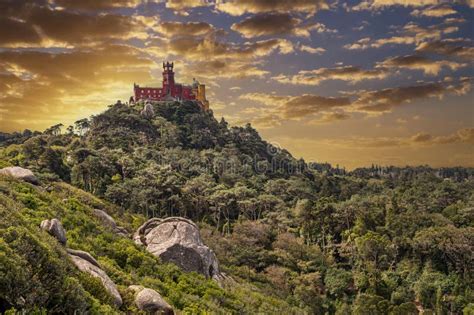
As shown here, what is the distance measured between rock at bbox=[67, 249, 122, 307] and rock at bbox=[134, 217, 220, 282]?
13.3 m

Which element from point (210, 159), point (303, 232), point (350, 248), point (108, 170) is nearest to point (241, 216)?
point (303, 232)

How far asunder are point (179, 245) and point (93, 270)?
1527 cm

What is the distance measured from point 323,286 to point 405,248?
15972 mm

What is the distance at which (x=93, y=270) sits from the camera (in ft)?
45.5

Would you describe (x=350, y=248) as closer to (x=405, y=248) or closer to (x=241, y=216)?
(x=405, y=248)

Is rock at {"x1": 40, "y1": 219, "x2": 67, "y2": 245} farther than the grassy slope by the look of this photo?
Yes

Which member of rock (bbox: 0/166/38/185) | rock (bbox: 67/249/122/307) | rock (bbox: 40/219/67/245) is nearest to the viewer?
rock (bbox: 67/249/122/307)

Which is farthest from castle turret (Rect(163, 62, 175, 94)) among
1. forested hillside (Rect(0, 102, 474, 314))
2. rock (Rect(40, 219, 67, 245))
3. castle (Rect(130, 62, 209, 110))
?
rock (Rect(40, 219, 67, 245))

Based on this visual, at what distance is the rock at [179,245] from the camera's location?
2866 cm

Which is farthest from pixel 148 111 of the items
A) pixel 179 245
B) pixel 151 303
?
pixel 151 303

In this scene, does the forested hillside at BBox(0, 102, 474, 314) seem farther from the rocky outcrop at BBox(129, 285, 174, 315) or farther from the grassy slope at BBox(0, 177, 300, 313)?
the rocky outcrop at BBox(129, 285, 174, 315)

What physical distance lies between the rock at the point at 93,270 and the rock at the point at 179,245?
13330mm

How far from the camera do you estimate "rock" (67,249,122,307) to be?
1304 cm

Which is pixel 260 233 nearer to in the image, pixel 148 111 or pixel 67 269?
pixel 67 269
